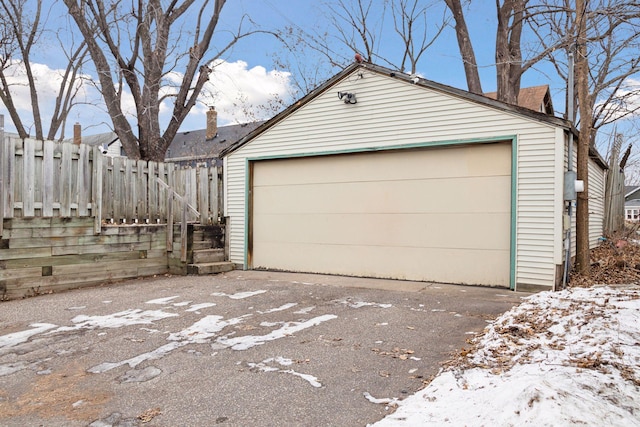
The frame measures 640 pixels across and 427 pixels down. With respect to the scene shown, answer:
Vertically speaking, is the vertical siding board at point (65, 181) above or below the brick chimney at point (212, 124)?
below

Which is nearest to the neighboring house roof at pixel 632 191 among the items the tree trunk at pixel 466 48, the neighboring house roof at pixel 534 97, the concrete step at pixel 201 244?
the neighboring house roof at pixel 534 97

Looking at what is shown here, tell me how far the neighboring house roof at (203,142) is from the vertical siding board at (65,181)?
16547 mm

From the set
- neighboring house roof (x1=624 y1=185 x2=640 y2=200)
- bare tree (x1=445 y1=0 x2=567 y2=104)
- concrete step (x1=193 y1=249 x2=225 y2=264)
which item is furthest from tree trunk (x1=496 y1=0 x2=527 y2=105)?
neighboring house roof (x1=624 y1=185 x2=640 y2=200)

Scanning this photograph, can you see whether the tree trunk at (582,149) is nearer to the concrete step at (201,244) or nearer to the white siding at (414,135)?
the white siding at (414,135)

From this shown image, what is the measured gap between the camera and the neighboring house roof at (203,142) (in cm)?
2350

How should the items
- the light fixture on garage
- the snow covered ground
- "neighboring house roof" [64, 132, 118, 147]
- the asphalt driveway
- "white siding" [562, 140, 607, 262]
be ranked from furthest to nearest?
"neighboring house roof" [64, 132, 118, 147] < "white siding" [562, 140, 607, 262] < the light fixture on garage < the asphalt driveway < the snow covered ground

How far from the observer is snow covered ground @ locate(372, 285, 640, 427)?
80.7 inches

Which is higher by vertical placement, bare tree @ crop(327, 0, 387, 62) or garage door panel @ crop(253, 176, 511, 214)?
bare tree @ crop(327, 0, 387, 62)

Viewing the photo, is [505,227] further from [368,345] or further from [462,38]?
[462,38]

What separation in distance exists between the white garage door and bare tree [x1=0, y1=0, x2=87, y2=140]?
1102cm

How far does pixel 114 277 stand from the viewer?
6828 mm

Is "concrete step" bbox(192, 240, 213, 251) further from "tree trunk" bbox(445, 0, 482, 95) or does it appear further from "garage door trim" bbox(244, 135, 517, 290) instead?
"tree trunk" bbox(445, 0, 482, 95)

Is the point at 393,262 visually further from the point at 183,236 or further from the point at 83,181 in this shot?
the point at 83,181

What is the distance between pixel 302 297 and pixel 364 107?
11.9ft
